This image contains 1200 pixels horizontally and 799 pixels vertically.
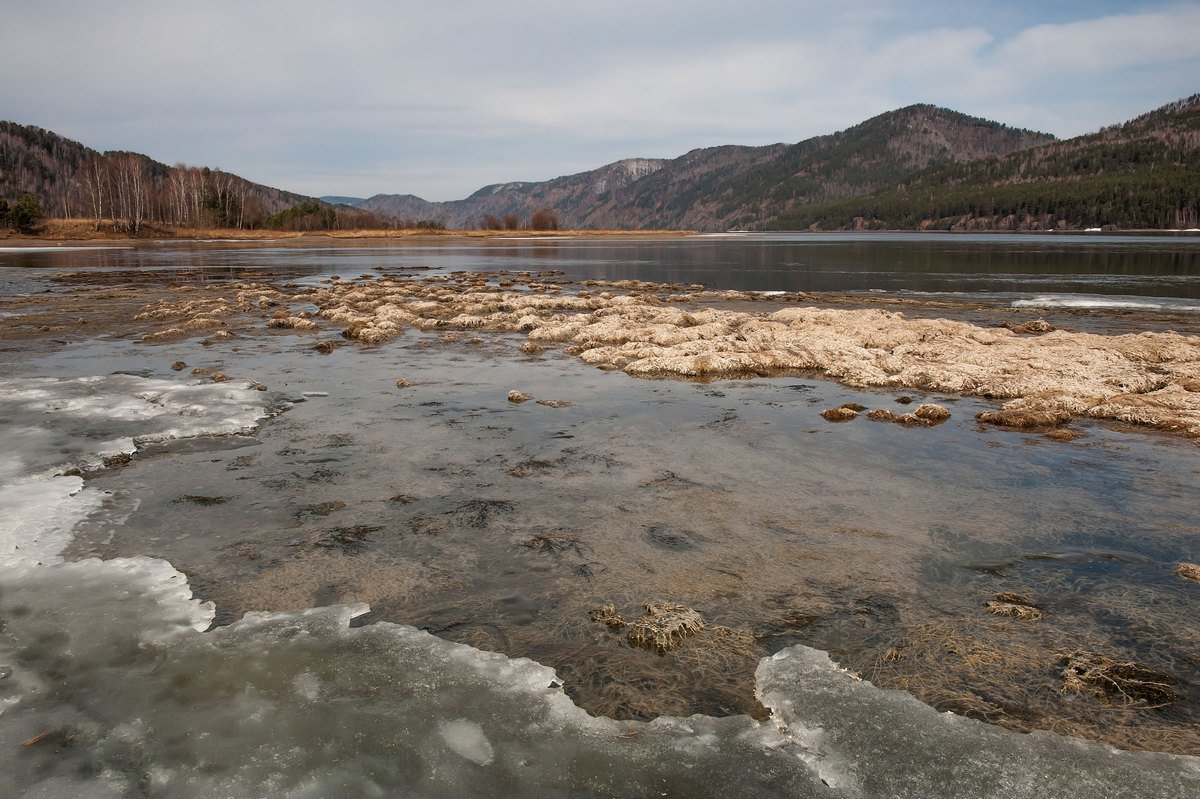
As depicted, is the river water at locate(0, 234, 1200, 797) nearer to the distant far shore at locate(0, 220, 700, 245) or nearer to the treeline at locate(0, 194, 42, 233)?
the distant far shore at locate(0, 220, 700, 245)

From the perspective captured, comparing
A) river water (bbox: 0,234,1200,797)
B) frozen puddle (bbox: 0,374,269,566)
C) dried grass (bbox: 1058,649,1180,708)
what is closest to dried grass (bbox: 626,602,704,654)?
river water (bbox: 0,234,1200,797)

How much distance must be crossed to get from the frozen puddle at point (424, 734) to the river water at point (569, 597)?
0.9 inches

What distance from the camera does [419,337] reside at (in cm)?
2417

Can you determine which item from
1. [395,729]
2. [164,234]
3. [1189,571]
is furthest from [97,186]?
[1189,571]

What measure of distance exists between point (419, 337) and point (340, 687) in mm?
19966

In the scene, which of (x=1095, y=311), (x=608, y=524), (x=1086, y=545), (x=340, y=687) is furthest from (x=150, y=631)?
(x=1095, y=311)

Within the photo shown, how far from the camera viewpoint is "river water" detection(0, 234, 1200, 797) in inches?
178

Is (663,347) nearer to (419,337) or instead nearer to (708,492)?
(419,337)

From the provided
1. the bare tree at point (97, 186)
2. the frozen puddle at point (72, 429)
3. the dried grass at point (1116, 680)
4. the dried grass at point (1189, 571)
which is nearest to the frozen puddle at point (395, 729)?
the dried grass at point (1116, 680)

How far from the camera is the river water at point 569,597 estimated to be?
4523mm

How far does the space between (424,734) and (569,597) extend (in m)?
2.15

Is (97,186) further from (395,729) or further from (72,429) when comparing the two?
(395,729)

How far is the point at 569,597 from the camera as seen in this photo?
6.64 meters

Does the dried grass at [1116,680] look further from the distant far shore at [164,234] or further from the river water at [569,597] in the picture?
the distant far shore at [164,234]
